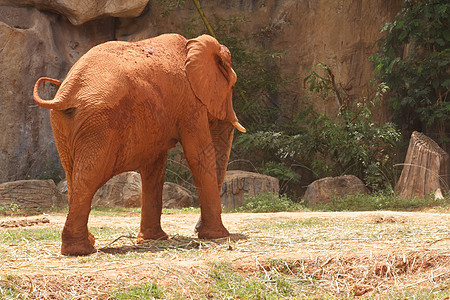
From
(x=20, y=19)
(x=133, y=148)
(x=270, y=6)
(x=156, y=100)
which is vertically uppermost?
(x=270, y=6)

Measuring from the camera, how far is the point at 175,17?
15.1 metres

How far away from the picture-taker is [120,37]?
48.2 feet

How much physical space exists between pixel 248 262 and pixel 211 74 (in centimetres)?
234

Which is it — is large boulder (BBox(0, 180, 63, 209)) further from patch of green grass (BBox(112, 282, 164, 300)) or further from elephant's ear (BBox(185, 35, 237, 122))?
patch of green grass (BBox(112, 282, 164, 300))

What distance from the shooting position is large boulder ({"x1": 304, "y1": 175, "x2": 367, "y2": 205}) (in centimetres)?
1132

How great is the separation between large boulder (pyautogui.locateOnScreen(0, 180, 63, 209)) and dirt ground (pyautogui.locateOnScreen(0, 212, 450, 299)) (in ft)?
14.4

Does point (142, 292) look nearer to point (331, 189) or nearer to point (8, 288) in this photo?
point (8, 288)

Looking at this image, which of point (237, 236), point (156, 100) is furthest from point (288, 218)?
point (156, 100)

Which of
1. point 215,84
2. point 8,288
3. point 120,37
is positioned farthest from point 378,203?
point 120,37

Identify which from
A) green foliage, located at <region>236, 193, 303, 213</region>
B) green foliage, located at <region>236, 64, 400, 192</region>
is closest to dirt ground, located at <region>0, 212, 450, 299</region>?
green foliage, located at <region>236, 193, 303, 213</region>

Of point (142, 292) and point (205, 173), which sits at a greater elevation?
point (205, 173)

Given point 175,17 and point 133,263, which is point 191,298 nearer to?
point 133,263

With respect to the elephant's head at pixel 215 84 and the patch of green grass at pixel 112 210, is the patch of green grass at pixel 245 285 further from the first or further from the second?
the patch of green grass at pixel 112 210

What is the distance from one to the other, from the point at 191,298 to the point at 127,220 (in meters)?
5.01
